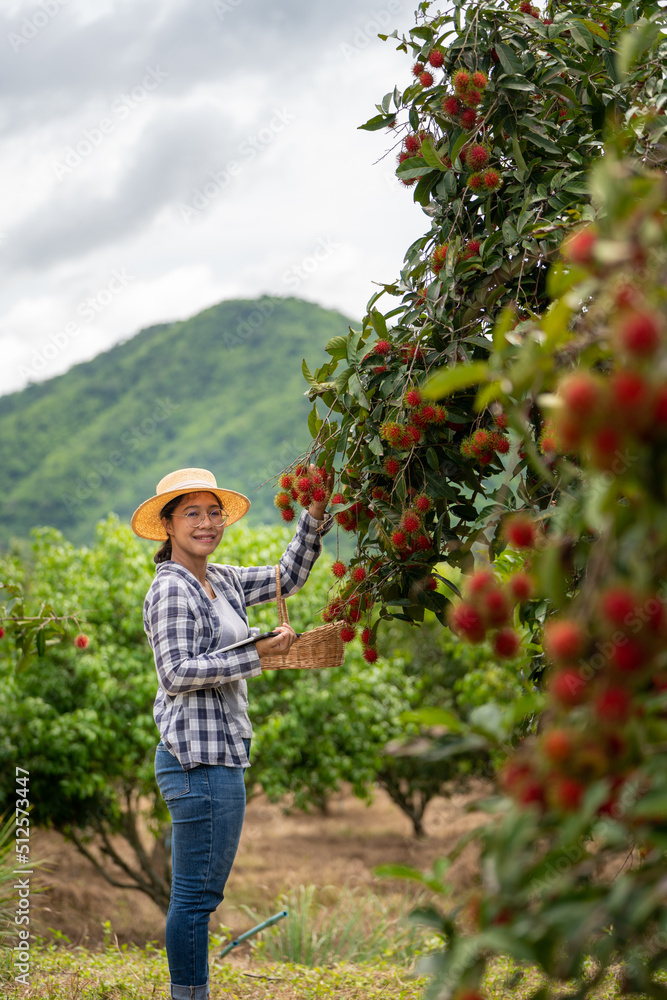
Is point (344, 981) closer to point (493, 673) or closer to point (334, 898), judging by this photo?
point (334, 898)

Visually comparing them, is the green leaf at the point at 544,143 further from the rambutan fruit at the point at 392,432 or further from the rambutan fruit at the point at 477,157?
the rambutan fruit at the point at 392,432

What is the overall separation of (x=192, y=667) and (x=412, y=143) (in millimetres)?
1369

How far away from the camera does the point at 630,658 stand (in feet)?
2.45

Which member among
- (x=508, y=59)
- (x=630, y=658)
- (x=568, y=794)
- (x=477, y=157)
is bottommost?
(x=568, y=794)

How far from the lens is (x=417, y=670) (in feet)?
27.6

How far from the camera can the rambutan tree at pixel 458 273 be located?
187 centimetres

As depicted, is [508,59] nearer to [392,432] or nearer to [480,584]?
[392,432]

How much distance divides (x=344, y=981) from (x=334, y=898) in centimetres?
268

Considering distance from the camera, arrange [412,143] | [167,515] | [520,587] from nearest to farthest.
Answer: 1. [520,587]
2. [412,143]
3. [167,515]

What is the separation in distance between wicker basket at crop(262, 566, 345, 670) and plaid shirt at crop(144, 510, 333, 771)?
107mm

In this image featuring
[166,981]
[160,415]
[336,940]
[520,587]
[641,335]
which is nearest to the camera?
[641,335]

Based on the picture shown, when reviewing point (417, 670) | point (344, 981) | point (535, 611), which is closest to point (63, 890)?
point (344, 981)

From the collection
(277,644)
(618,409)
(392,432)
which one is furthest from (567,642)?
(277,644)

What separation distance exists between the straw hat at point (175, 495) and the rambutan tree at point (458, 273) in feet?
1.29
